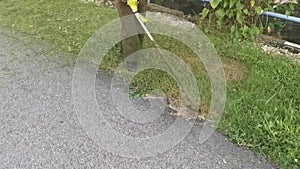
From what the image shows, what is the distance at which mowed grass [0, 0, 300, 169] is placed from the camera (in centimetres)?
224

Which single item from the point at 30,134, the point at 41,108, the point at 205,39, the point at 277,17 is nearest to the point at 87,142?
the point at 30,134

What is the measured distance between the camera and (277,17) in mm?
3693

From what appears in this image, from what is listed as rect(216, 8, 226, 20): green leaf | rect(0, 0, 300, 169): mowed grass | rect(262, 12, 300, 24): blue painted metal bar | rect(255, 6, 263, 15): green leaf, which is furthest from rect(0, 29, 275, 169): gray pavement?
rect(262, 12, 300, 24): blue painted metal bar

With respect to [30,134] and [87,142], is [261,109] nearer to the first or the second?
[87,142]

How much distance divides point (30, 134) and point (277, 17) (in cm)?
284

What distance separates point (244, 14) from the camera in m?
3.63

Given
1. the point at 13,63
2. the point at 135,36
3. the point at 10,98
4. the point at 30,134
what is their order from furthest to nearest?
the point at 13,63
the point at 135,36
the point at 10,98
the point at 30,134

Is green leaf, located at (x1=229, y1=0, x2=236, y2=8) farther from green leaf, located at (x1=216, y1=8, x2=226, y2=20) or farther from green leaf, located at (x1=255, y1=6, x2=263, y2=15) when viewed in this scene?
green leaf, located at (x1=255, y1=6, x2=263, y2=15)

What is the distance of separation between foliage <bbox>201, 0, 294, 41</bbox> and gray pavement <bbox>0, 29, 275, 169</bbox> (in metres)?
1.48

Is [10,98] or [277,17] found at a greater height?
[277,17]

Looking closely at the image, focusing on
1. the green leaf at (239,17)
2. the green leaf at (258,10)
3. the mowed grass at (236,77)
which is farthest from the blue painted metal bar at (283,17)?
the mowed grass at (236,77)

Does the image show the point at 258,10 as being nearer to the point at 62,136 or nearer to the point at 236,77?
the point at 236,77

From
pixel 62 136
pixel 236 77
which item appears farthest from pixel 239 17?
pixel 62 136

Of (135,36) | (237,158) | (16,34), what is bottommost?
(16,34)
